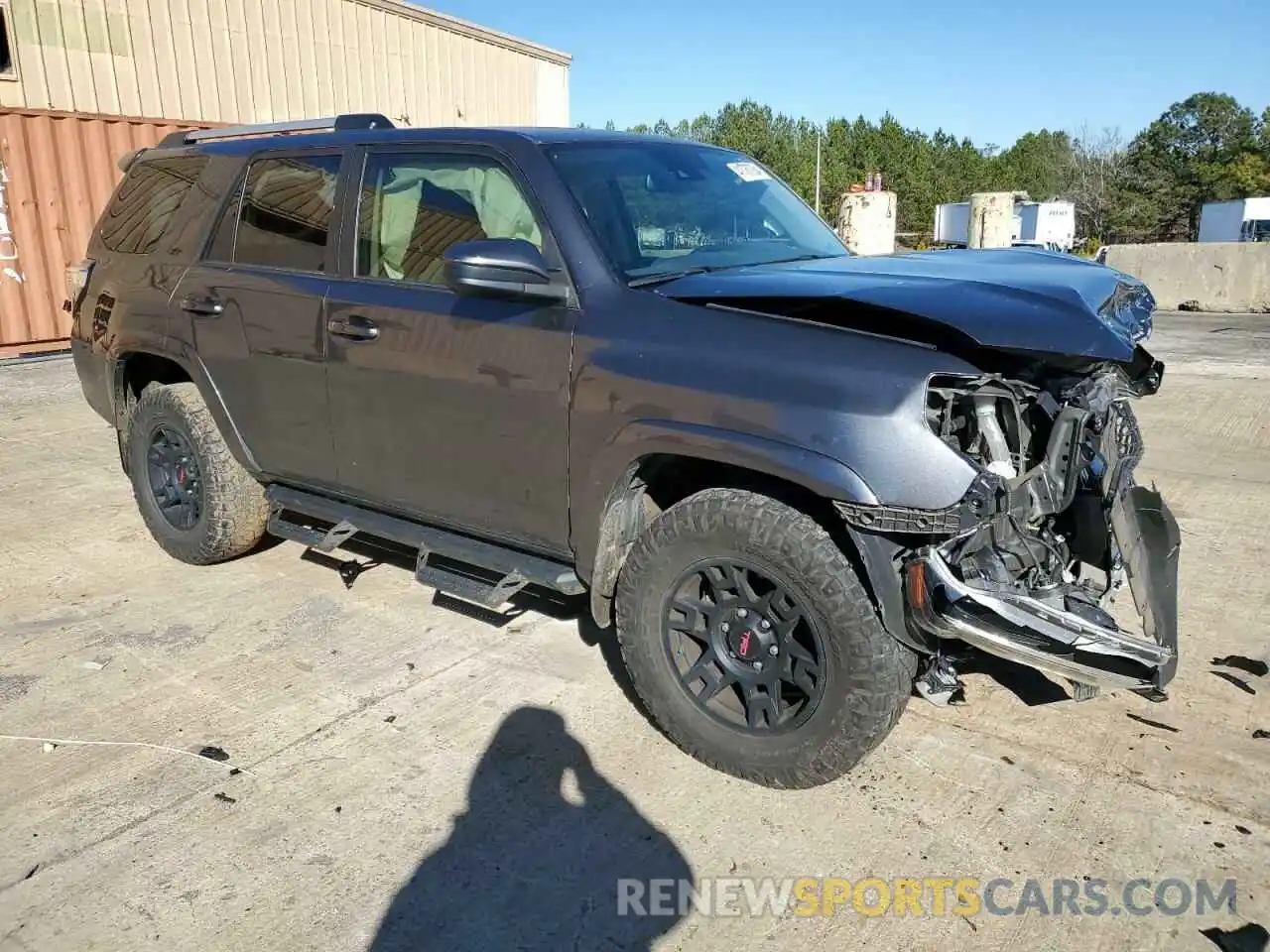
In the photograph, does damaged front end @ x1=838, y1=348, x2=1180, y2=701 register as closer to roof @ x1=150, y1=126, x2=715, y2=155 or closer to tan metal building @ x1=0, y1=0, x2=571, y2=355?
roof @ x1=150, y1=126, x2=715, y2=155

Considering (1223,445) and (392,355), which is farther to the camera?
(1223,445)

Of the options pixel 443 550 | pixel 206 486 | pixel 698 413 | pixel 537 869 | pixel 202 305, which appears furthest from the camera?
pixel 206 486

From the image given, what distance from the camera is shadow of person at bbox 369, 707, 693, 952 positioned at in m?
2.49

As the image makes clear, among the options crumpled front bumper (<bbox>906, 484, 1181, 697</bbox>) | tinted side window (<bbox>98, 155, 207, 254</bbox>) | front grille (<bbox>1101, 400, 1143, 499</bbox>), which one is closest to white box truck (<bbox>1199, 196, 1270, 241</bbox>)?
front grille (<bbox>1101, 400, 1143, 499</bbox>)

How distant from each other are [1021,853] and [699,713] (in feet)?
3.30

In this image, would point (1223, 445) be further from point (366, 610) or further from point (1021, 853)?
point (366, 610)

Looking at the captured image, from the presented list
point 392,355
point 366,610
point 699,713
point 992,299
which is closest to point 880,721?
point 699,713

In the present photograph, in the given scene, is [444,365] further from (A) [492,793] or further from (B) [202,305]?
(B) [202,305]

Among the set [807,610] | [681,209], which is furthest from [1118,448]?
[681,209]

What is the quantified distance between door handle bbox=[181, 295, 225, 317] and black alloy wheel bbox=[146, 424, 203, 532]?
0.63 metres

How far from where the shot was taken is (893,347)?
2.68 metres

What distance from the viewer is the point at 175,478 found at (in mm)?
4938

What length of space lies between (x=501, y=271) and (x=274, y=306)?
1487 millimetres

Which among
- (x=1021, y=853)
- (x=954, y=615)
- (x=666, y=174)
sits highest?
(x=666, y=174)
